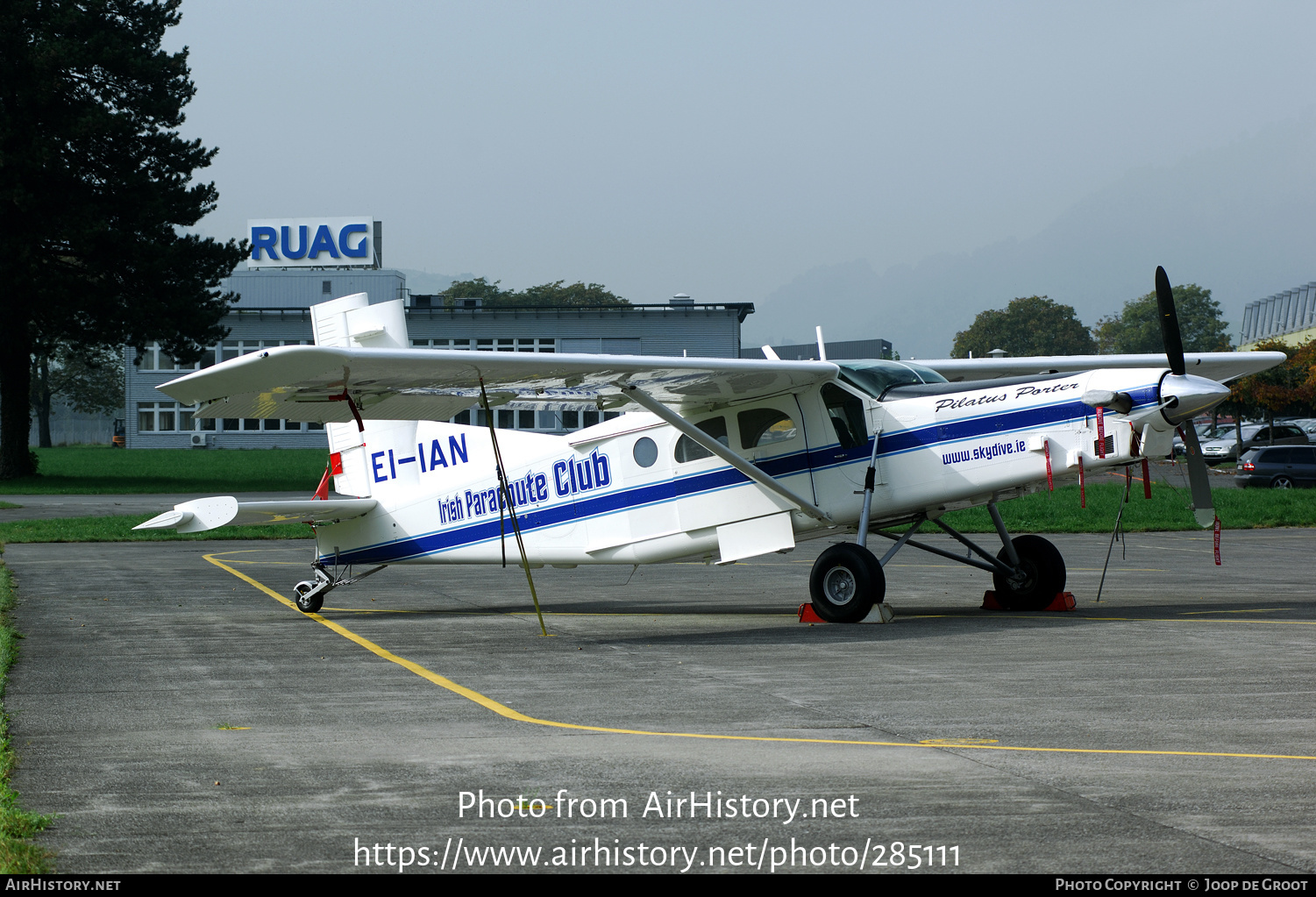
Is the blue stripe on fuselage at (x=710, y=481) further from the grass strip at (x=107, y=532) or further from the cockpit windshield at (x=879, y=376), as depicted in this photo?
the grass strip at (x=107, y=532)

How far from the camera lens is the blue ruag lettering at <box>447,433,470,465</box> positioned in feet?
48.5

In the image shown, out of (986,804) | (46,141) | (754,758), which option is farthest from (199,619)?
(46,141)

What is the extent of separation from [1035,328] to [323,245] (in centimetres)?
7762

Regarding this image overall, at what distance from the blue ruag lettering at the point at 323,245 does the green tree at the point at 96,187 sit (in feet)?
132

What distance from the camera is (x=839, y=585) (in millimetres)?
12641

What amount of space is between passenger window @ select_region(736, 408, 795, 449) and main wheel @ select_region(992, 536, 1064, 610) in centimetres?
300

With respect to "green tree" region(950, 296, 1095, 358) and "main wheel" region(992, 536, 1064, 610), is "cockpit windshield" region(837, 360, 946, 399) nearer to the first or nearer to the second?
"main wheel" region(992, 536, 1064, 610)

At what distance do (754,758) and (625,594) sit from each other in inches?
399

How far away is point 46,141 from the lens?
42.0 meters

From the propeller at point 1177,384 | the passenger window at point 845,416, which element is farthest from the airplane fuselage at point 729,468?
the propeller at point 1177,384

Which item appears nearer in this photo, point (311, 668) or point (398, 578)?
point (311, 668)

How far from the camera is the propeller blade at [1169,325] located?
11727mm

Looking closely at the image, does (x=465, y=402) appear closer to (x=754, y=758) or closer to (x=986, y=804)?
(x=754, y=758)

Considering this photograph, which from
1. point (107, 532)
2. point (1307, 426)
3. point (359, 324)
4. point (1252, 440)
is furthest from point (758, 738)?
point (1307, 426)
